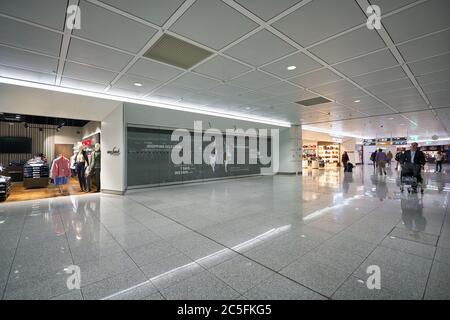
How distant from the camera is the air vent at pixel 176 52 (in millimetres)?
3462

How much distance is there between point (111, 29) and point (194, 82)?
2.50 meters

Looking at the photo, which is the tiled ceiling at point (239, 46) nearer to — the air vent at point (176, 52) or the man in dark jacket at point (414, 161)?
the air vent at point (176, 52)

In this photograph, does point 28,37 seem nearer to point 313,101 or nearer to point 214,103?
point 214,103

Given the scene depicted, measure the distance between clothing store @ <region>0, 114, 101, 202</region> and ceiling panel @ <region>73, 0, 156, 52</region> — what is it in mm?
5965

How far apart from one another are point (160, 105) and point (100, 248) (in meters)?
5.95

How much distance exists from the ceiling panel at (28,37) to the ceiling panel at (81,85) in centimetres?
158

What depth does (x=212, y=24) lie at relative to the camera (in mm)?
2953

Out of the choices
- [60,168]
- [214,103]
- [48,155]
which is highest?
[214,103]

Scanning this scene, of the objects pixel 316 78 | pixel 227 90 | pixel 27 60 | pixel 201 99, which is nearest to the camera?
pixel 27 60

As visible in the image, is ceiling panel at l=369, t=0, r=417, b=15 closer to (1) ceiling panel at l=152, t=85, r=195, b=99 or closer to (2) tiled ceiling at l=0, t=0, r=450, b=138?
(2) tiled ceiling at l=0, t=0, r=450, b=138

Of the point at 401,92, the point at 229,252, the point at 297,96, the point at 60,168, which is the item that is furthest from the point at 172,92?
the point at 401,92

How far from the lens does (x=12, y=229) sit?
3.56 metres

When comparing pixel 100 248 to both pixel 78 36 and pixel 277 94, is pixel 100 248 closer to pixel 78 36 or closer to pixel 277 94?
pixel 78 36

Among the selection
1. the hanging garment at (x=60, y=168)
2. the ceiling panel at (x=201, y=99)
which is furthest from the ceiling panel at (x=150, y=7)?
the hanging garment at (x=60, y=168)
